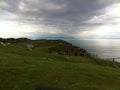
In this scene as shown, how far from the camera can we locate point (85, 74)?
30.9m

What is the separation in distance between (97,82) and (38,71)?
28.3 feet

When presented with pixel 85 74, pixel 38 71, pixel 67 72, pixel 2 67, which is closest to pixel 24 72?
pixel 38 71

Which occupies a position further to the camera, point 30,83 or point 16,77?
point 16,77

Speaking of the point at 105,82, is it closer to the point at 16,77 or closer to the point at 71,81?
the point at 71,81

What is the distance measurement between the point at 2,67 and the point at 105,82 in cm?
1532

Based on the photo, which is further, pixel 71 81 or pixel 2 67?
pixel 2 67

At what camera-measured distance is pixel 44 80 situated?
26719 millimetres

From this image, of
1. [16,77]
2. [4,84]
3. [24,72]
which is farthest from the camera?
[24,72]

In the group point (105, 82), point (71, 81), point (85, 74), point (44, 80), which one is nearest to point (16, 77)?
point (44, 80)

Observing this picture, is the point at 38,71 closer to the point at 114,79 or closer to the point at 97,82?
the point at 97,82

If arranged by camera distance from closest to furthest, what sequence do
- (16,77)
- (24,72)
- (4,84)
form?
(4,84) → (16,77) → (24,72)

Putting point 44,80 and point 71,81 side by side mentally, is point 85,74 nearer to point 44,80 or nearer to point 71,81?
point 71,81

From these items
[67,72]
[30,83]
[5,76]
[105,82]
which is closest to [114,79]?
[105,82]

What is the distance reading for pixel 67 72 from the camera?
31016mm
